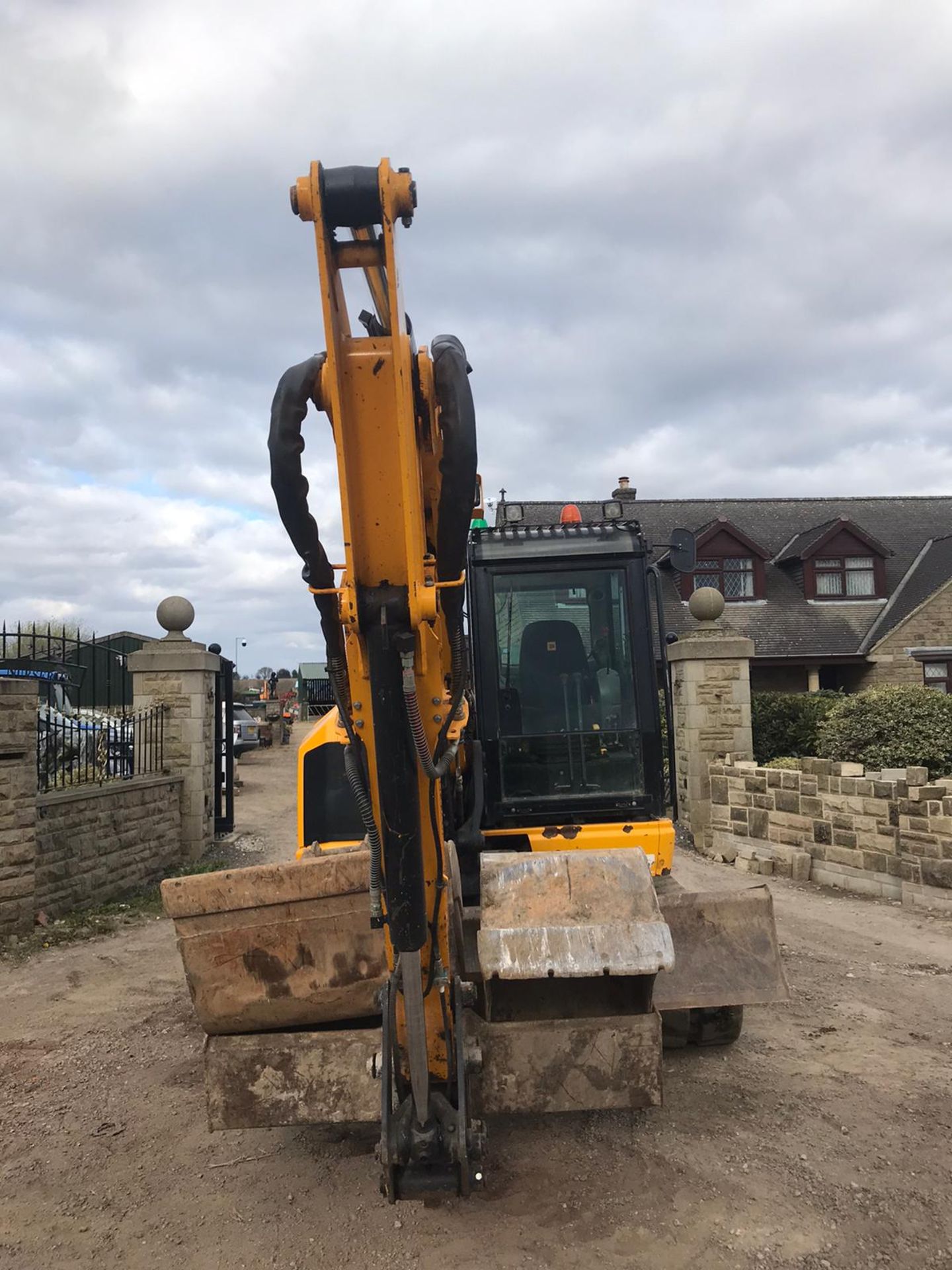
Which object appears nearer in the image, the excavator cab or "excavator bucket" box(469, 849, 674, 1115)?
"excavator bucket" box(469, 849, 674, 1115)

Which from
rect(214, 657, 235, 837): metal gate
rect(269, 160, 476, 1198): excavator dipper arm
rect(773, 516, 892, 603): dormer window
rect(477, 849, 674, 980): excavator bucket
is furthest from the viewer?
rect(773, 516, 892, 603): dormer window

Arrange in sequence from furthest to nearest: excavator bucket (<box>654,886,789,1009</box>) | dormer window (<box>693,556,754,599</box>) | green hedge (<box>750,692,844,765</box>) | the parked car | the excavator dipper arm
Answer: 1. the parked car
2. dormer window (<box>693,556,754,599</box>)
3. green hedge (<box>750,692,844,765</box>)
4. excavator bucket (<box>654,886,789,1009</box>)
5. the excavator dipper arm

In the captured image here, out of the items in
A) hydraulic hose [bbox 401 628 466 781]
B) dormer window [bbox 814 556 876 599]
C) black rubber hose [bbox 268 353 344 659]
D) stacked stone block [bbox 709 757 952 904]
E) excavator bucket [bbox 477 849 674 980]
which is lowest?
stacked stone block [bbox 709 757 952 904]

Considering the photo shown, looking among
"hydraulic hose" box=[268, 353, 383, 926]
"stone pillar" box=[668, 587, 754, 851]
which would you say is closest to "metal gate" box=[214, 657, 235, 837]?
"stone pillar" box=[668, 587, 754, 851]

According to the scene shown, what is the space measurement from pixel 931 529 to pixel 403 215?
25064mm

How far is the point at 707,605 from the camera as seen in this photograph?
1205cm

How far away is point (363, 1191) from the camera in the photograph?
12.0ft

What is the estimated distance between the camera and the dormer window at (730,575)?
21.3m

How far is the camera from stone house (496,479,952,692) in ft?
65.6

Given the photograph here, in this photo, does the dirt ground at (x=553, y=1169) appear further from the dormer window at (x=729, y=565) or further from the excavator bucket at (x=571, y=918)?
the dormer window at (x=729, y=565)

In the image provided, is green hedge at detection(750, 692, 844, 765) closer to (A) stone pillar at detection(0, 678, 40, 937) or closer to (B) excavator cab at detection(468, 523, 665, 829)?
(B) excavator cab at detection(468, 523, 665, 829)

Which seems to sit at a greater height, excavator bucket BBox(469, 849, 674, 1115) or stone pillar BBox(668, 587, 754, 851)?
stone pillar BBox(668, 587, 754, 851)

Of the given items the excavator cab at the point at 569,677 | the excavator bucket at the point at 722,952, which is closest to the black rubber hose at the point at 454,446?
the excavator cab at the point at 569,677

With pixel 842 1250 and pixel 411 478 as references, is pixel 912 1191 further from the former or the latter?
pixel 411 478
